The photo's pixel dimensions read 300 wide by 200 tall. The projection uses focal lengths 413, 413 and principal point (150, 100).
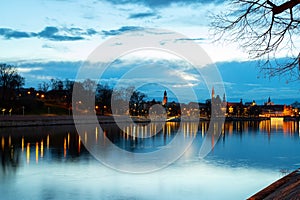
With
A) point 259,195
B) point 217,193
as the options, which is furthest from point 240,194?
point 259,195

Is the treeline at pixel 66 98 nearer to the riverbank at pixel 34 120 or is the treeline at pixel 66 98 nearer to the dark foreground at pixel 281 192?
the riverbank at pixel 34 120

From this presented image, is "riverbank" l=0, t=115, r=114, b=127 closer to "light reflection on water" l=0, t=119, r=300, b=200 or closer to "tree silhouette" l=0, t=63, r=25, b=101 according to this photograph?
"tree silhouette" l=0, t=63, r=25, b=101

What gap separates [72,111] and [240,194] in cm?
7824

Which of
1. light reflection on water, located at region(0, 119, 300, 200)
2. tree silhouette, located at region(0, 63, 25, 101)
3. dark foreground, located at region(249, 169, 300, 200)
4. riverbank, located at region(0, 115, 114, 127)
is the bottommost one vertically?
light reflection on water, located at region(0, 119, 300, 200)

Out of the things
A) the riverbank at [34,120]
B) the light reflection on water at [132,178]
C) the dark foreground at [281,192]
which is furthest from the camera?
the riverbank at [34,120]

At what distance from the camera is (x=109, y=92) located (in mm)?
103688

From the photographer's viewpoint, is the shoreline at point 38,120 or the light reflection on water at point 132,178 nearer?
the light reflection on water at point 132,178

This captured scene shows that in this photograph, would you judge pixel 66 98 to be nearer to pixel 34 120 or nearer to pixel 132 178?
pixel 34 120

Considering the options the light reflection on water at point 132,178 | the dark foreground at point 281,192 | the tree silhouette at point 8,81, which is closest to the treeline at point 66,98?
the tree silhouette at point 8,81

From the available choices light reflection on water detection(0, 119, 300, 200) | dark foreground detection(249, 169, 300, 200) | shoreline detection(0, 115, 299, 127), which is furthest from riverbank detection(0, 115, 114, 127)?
dark foreground detection(249, 169, 300, 200)

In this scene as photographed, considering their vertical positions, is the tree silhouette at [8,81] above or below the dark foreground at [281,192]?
above

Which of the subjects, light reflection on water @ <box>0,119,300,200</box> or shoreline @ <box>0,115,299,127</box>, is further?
shoreline @ <box>0,115,299,127</box>

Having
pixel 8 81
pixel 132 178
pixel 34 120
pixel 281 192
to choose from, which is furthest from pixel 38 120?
pixel 281 192

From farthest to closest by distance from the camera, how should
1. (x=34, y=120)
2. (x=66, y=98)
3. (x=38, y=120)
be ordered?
(x=66, y=98), (x=38, y=120), (x=34, y=120)
